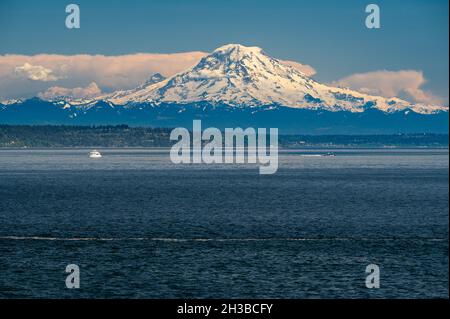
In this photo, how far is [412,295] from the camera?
209 ft

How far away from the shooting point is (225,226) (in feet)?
359

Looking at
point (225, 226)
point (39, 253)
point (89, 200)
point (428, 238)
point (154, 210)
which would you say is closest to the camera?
point (39, 253)

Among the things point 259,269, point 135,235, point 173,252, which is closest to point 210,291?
point 259,269

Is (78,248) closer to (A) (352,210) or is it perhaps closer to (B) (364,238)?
(B) (364,238)

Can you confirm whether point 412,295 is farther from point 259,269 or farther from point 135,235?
point 135,235

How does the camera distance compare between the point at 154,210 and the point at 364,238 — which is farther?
the point at 154,210
